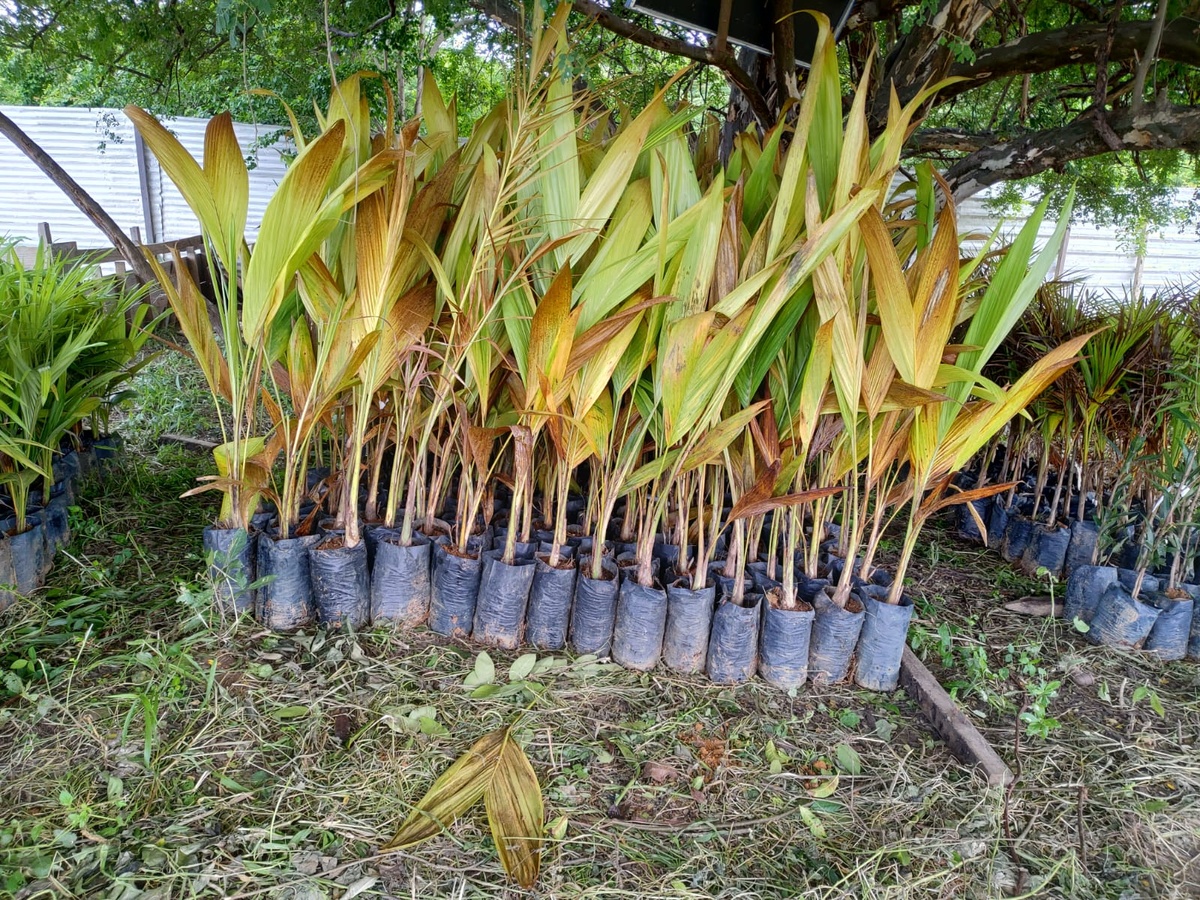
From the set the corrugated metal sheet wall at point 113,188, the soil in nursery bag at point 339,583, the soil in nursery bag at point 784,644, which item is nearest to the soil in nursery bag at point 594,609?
the soil in nursery bag at point 784,644

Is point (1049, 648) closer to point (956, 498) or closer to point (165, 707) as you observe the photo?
point (956, 498)

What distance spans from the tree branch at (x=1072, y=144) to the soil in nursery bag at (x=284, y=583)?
2562 millimetres

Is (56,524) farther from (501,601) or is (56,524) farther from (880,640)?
(880,640)

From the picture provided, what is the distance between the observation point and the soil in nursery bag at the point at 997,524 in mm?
2387

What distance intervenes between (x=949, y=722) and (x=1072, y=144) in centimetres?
204

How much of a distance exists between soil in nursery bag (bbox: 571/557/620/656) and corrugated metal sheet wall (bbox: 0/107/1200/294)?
7.00 meters

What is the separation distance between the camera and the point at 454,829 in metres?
1.13

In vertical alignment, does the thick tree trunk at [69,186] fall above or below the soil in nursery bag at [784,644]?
above

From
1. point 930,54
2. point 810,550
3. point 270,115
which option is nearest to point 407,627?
point 810,550

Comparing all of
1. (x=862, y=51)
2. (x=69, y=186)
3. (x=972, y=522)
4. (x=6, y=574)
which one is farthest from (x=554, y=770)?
(x=862, y=51)

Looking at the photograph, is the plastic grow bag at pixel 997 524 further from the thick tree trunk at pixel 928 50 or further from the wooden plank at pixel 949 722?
the thick tree trunk at pixel 928 50

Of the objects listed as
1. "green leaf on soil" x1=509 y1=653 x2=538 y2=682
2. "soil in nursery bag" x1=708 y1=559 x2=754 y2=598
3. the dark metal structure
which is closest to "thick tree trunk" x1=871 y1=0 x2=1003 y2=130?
the dark metal structure

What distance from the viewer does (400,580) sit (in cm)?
Result: 158

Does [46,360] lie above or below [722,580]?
above
